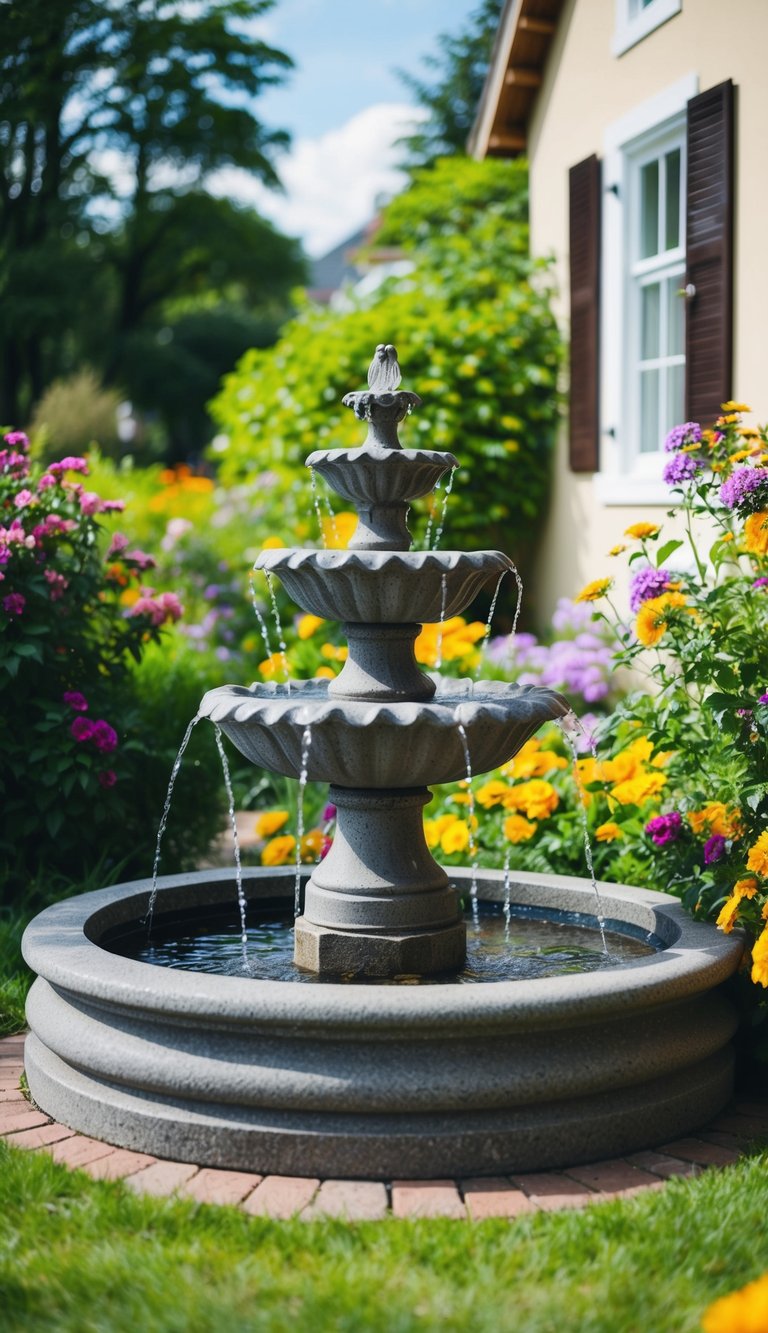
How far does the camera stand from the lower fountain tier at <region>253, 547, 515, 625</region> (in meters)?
3.68

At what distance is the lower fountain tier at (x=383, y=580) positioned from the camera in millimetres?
3682

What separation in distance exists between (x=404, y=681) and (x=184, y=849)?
100 inches

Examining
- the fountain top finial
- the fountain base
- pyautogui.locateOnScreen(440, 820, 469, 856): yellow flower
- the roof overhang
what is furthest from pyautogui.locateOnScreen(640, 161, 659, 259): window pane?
the fountain base

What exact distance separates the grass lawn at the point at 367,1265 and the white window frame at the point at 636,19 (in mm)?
6285

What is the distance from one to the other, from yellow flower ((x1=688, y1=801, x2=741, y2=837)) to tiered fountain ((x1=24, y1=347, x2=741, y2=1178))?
288 millimetres

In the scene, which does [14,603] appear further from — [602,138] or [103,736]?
[602,138]

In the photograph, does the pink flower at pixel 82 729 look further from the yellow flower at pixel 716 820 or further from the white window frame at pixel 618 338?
the white window frame at pixel 618 338

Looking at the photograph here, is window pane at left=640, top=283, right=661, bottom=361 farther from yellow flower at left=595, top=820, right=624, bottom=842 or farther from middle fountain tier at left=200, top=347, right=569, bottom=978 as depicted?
middle fountain tier at left=200, top=347, right=569, bottom=978

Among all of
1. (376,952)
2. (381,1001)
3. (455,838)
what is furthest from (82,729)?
(381,1001)

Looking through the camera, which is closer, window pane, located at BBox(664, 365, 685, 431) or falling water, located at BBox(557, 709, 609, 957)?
falling water, located at BBox(557, 709, 609, 957)

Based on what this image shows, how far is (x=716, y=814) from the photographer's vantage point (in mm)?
4164

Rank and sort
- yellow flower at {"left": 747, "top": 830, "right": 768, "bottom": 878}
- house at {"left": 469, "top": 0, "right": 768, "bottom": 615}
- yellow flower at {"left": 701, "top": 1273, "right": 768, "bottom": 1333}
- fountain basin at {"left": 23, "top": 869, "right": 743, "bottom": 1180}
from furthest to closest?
house at {"left": 469, "top": 0, "right": 768, "bottom": 615}, yellow flower at {"left": 747, "top": 830, "right": 768, "bottom": 878}, fountain basin at {"left": 23, "top": 869, "right": 743, "bottom": 1180}, yellow flower at {"left": 701, "top": 1273, "right": 768, "bottom": 1333}

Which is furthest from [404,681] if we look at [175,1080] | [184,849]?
[184,849]

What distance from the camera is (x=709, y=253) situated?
6.75 m
